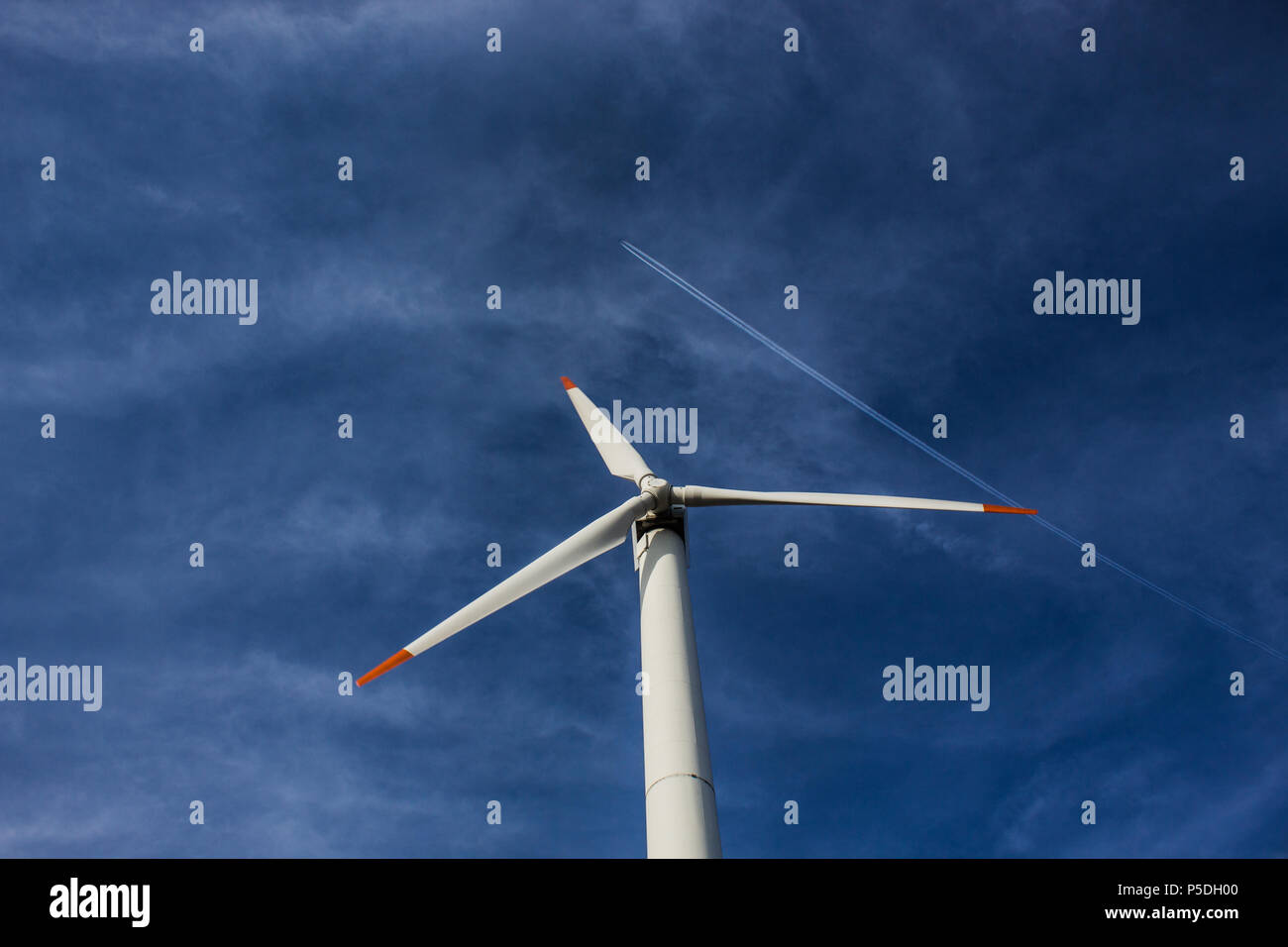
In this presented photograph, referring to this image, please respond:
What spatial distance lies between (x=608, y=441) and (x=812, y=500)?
958 cm

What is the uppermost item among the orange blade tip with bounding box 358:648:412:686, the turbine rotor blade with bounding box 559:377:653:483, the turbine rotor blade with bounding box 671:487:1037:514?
the turbine rotor blade with bounding box 559:377:653:483

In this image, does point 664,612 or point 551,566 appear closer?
point 664,612

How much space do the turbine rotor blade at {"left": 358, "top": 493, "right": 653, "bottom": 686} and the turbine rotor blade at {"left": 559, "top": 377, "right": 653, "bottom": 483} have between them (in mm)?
2653

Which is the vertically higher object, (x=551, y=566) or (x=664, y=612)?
(x=551, y=566)

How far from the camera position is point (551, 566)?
1252 inches

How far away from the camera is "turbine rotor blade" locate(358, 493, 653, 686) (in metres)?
30.3

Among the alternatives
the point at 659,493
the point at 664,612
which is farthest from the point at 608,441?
the point at 664,612

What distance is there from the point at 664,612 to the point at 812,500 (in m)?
9.21

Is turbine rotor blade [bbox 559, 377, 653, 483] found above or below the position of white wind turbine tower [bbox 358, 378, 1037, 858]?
above

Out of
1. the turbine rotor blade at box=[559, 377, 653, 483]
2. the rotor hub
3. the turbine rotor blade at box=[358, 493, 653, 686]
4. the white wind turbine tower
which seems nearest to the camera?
the white wind turbine tower

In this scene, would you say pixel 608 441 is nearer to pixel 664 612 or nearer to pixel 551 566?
pixel 551 566
